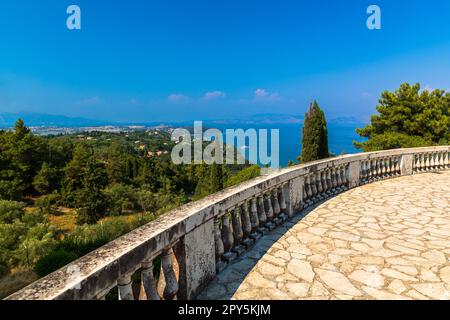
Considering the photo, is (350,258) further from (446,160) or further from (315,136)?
(315,136)

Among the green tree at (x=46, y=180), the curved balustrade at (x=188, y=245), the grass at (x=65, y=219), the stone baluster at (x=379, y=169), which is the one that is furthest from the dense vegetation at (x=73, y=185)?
the curved balustrade at (x=188, y=245)

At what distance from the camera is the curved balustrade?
1.81 meters

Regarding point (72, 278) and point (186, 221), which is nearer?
point (72, 278)

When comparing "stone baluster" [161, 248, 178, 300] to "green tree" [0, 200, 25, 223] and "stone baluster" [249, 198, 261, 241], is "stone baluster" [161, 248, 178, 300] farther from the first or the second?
"green tree" [0, 200, 25, 223]

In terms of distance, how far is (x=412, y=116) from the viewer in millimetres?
20922

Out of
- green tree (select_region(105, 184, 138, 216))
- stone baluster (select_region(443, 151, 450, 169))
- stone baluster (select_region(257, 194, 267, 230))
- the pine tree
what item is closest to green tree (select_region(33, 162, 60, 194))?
green tree (select_region(105, 184, 138, 216))

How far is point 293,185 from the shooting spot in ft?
18.8

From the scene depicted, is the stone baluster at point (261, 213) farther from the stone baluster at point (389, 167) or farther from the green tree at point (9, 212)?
the green tree at point (9, 212)

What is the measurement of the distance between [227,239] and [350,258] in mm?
1731

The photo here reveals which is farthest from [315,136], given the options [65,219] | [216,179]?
[65,219]

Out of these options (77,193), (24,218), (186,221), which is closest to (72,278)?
(186,221)

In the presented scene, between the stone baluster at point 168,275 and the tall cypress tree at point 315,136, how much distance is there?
55.4 feet
